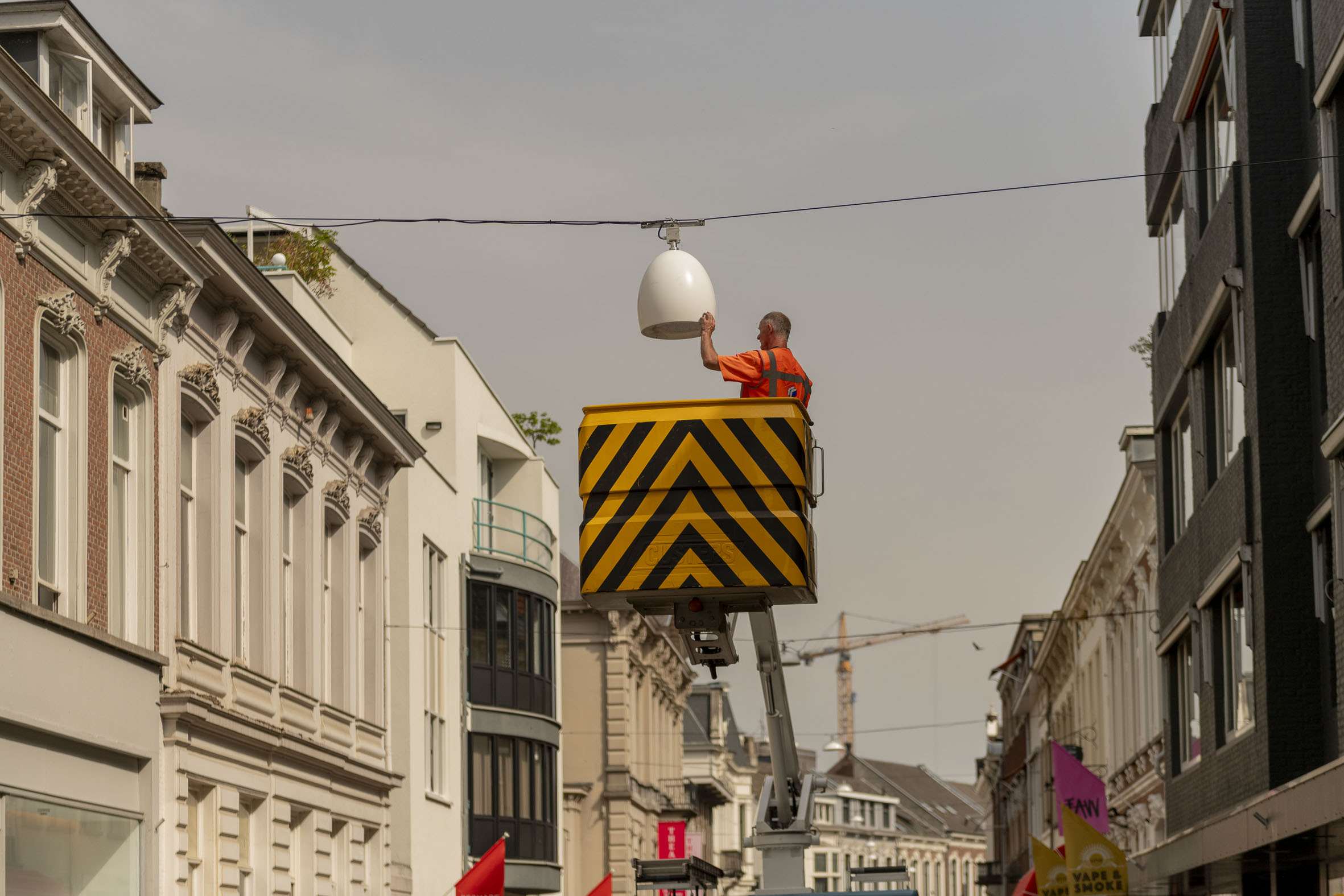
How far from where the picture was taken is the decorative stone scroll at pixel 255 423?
2475cm

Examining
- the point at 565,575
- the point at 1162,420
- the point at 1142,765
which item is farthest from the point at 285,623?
the point at 565,575

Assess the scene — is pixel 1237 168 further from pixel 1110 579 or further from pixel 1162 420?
pixel 1110 579

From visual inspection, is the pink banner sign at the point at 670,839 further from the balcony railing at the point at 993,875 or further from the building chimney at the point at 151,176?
the building chimney at the point at 151,176

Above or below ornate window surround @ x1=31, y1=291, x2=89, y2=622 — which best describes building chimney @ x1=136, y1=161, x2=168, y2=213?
above

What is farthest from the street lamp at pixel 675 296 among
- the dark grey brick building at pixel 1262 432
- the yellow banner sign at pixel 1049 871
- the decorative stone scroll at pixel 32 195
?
the yellow banner sign at pixel 1049 871

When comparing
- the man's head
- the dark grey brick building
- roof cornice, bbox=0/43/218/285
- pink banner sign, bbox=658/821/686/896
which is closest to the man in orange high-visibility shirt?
the man's head

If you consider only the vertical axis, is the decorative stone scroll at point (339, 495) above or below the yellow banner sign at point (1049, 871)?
above

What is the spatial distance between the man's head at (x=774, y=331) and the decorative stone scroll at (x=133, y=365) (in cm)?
1073

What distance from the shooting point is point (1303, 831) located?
16.6 m

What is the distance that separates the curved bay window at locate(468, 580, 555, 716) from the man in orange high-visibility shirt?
Result: 26759 mm

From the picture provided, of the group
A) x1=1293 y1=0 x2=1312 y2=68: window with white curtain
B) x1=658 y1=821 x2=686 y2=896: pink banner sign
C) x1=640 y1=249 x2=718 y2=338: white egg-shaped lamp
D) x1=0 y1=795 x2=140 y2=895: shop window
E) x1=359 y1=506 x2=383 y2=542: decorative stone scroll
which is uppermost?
x1=1293 y1=0 x2=1312 y2=68: window with white curtain

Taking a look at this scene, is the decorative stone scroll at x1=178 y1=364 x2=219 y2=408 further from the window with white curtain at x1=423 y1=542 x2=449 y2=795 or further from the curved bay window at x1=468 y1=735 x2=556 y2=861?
the curved bay window at x1=468 y1=735 x2=556 y2=861

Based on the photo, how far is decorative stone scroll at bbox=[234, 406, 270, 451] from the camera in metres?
24.8

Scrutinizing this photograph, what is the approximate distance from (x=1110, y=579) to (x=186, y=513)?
79.1ft
